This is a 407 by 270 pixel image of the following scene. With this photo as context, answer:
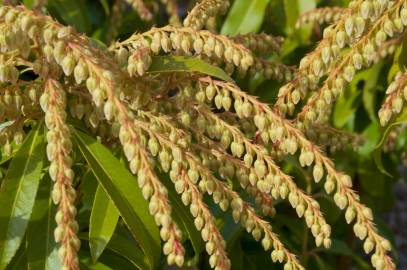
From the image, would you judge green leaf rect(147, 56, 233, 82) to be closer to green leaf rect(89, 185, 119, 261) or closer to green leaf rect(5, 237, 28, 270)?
green leaf rect(89, 185, 119, 261)

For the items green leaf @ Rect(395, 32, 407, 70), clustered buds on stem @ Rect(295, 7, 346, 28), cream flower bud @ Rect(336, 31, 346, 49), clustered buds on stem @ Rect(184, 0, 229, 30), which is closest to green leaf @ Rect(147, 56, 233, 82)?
clustered buds on stem @ Rect(184, 0, 229, 30)

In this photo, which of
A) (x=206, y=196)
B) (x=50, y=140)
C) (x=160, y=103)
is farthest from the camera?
(x=206, y=196)

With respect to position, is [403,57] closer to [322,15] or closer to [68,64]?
[322,15]

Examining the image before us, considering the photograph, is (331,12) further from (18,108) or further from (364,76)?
(18,108)

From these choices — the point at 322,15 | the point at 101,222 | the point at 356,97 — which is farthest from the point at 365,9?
the point at 356,97

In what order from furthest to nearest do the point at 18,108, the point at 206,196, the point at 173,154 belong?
the point at 206,196 < the point at 18,108 < the point at 173,154

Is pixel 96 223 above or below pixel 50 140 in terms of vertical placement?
below

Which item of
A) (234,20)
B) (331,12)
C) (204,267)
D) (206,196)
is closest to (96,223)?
(206,196)
